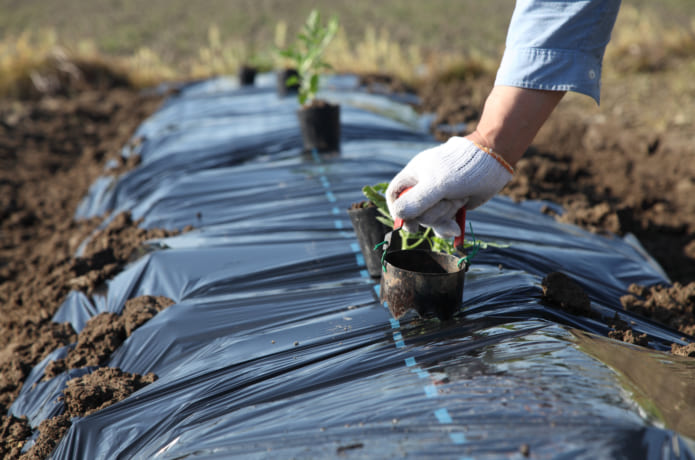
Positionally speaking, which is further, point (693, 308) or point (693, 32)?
point (693, 32)

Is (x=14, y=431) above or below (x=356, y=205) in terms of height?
below

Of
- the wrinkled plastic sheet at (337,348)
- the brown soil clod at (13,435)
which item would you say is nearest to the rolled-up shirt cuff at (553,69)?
the wrinkled plastic sheet at (337,348)

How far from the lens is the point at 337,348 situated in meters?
1.58

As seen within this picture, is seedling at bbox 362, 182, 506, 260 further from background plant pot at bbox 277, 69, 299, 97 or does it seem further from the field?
background plant pot at bbox 277, 69, 299, 97

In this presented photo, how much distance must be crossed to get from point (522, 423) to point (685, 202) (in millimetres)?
3764

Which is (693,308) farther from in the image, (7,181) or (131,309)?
(7,181)

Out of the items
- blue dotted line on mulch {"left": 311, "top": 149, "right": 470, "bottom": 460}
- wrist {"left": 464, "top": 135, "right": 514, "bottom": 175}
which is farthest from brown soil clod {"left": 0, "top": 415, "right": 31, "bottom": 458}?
wrist {"left": 464, "top": 135, "right": 514, "bottom": 175}

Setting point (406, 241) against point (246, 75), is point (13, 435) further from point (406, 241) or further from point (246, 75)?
point (246, 75)

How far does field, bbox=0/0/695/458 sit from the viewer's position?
8.21ft

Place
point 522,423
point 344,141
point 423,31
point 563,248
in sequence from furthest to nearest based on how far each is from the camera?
1. point 423,31
2. point 344,141
3. point 563,248
4. point 522,423

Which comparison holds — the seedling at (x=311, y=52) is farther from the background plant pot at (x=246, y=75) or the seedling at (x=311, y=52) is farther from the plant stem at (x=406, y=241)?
the background plant pot at (x=246, y=75)

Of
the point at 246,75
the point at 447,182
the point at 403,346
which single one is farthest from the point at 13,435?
the point at 246,75

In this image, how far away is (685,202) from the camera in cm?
414

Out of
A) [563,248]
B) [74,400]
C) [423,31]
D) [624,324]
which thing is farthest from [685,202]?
[423,31]
